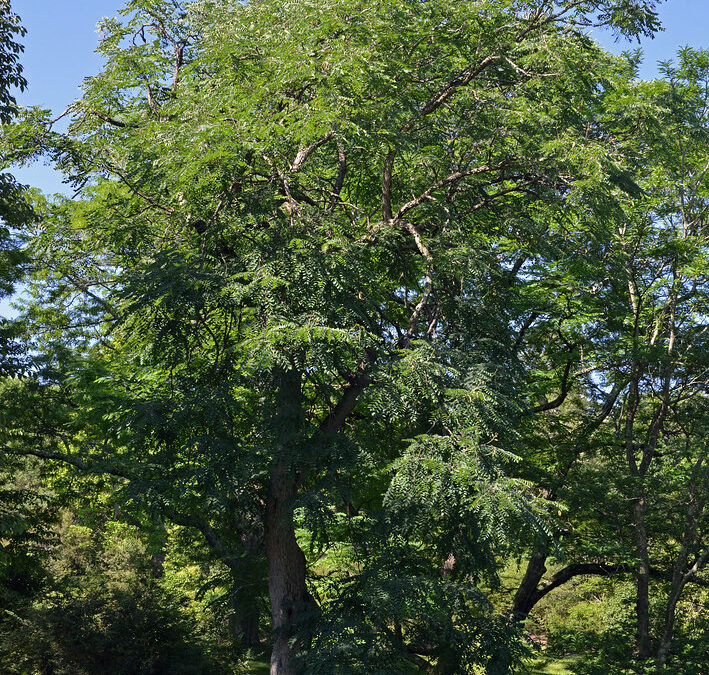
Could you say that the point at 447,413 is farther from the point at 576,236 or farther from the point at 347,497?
the point at 576,236

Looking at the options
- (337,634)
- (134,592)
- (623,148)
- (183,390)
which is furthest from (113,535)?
(623,148)

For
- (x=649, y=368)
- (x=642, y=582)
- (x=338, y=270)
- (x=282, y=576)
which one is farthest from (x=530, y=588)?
(x=338, y=270)

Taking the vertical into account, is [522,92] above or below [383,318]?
above

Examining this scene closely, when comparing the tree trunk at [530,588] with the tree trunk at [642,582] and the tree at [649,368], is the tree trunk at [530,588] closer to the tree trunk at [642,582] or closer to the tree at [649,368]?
the tree at [649,368]

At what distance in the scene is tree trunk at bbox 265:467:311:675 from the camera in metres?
10.3

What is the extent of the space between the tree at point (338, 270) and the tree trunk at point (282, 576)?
3 cm

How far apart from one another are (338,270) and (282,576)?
194 inches

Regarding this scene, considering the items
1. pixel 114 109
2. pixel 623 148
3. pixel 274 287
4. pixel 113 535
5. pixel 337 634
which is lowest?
pixel 337 634

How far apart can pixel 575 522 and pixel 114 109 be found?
11734 millimetres

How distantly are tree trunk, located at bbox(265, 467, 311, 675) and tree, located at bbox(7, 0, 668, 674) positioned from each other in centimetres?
3

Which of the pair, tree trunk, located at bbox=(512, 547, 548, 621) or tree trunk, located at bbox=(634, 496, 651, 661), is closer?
tree trunk, located at bbox=(634, 496, 651, 661)

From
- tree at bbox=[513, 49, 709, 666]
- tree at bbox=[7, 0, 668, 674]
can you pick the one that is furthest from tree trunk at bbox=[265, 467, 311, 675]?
tree at bbox=[513, 49, 709, 666]

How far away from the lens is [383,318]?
11.6 meters

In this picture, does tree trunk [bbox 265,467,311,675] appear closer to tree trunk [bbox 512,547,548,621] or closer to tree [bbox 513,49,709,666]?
tree [bbox 513,49,709,666]
